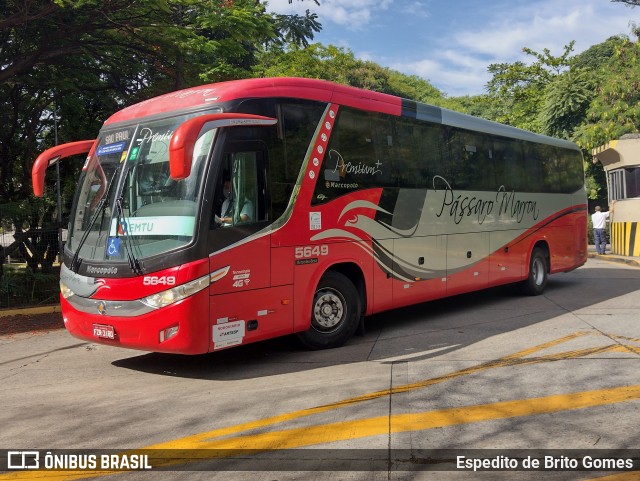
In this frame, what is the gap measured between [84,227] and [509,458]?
542 centimetres

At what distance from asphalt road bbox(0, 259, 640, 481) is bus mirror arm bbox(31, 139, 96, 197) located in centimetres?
238

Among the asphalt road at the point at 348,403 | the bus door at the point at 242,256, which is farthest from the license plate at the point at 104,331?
the bus door at the point at 242,256

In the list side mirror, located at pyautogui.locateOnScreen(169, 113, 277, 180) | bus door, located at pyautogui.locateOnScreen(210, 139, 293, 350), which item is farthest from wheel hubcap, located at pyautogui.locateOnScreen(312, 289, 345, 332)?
side mirror, located at pyautogui.locateOnScreen(169, 113, 277, 180)

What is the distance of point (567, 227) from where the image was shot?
552 inches

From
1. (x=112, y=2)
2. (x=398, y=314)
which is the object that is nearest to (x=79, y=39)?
(x=112, y=2)

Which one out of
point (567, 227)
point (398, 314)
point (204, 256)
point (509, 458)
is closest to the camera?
point (509, 458)

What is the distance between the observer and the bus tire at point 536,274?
12.6m

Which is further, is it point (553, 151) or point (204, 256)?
point (553, 151)

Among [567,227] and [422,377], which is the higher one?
[567,227]

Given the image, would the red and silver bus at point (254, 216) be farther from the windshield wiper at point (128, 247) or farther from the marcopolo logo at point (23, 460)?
the marcopolo logo at point (23, 460)

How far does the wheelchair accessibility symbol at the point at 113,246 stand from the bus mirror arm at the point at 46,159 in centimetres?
129

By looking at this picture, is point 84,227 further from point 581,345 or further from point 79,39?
point 79,39

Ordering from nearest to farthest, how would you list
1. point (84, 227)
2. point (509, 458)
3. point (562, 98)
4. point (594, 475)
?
point (594, 475) → point (509, 458) → point (84, 227) → point (562, 98)

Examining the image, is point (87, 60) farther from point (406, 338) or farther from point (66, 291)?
point (406, 338)
